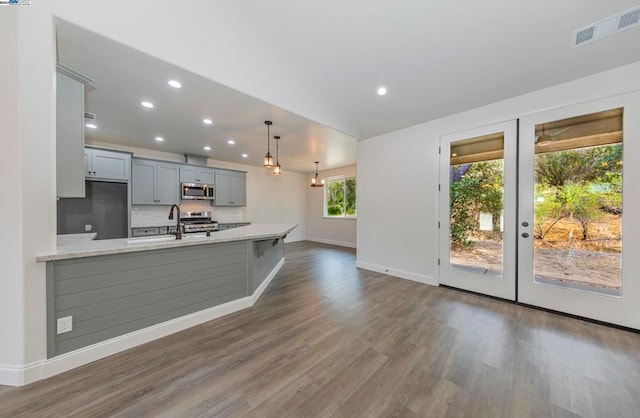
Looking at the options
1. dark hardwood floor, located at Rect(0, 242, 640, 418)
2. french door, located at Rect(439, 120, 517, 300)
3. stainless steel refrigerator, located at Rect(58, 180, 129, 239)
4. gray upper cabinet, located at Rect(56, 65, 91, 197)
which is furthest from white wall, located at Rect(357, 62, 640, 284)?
stainless steel refrigerator, located at Rect(58, 180, 129, 239)

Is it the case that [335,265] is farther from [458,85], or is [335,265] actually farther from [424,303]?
[458,85]

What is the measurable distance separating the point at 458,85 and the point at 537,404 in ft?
11.0

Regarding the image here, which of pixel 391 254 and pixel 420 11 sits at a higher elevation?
pixel 420 11

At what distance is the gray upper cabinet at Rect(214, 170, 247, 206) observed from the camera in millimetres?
5957

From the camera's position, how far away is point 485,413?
139 cm

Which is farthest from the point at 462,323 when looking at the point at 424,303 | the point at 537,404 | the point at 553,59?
the point at 553,59

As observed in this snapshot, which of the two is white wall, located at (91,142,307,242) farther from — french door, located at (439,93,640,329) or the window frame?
french door, located at (439,93,640,329)

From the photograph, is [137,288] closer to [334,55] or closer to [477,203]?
[334,55]

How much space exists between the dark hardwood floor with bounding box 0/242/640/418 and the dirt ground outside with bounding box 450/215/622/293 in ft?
1.58

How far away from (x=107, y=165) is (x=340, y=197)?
234 inches

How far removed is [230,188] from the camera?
6184 mm

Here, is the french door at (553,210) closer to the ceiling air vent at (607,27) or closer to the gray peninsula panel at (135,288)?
the ceiling air vent at (607,27)

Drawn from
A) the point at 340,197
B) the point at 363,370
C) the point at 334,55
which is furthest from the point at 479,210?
the point at 340,197

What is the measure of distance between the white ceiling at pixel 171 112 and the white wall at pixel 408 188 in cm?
88
